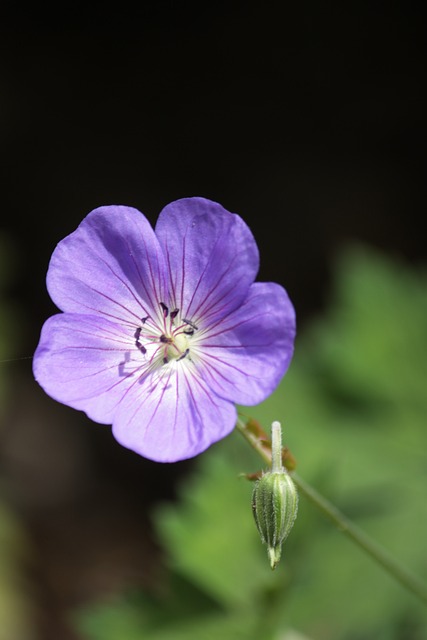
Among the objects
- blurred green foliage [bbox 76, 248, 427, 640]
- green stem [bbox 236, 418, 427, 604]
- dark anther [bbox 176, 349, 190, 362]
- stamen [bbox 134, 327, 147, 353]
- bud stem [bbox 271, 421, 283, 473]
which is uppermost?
stamen [bbox 134, 327, 147, 353]

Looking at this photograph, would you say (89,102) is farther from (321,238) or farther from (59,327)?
(59,327)

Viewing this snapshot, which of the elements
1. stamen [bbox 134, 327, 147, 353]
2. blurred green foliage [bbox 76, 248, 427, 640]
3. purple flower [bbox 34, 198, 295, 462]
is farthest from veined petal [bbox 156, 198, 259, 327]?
blurred green foliage [bbox 76, 248, 427, 640]

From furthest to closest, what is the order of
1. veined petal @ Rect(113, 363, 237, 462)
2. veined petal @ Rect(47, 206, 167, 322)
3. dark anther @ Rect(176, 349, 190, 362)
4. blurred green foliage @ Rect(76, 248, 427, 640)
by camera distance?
blurred green foliage @ Rect(76, 248, 427, 640), dark anther @ Rect(176, 349, 190, 362), veined petal @ Rect(47, 206, 167, 322), veined petal @ Rect(113, 363, 237, 462)

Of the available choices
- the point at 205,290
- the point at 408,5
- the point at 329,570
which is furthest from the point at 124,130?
the point at 205,290

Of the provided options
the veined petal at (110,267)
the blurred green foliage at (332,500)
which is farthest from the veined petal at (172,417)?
the blurred green foliage at (332,500)

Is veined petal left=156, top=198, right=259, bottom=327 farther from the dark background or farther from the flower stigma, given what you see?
the dark background

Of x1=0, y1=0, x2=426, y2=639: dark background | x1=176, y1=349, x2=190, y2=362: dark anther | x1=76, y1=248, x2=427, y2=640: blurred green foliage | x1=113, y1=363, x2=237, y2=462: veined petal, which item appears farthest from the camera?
x1=0, y1=0, x2=426, y2=639: dark background

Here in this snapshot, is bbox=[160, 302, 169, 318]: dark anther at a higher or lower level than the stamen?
higher

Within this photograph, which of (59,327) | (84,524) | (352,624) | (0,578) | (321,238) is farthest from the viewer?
(321,238)
